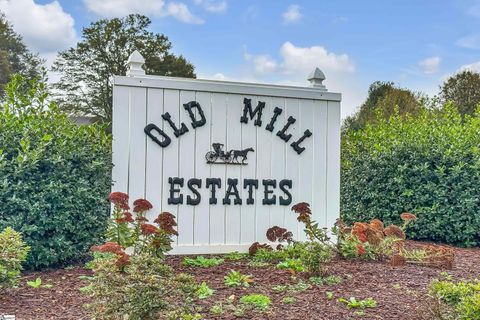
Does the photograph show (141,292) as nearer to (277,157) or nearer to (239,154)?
(239,154)

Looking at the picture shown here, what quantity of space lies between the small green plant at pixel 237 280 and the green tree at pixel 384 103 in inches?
603

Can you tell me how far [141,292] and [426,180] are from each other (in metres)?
5.60

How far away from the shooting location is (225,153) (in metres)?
5.33

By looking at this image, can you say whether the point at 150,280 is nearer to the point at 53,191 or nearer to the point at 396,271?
the point at 53,191

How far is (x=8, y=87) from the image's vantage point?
15.2 feet

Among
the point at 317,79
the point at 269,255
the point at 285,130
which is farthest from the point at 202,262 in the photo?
the point at 317,79

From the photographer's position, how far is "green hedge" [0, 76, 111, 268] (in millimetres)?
4238

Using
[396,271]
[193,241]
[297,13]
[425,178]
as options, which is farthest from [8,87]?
[425,178]

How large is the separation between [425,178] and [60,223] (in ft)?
17.0

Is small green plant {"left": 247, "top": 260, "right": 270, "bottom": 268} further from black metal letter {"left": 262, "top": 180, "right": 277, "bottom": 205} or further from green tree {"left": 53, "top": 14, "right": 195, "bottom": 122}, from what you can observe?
green tree {"left": 53, "top": 14, "right": 195, "bottom": 122}

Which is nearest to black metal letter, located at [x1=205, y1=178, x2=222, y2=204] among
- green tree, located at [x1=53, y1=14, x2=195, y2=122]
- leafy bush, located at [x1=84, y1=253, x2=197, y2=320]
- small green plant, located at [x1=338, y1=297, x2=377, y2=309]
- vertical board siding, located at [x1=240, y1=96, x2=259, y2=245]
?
vertical board siding, located at [x1=240, y1=96, x2=259, y2=245]

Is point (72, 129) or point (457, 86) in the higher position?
point (457, 86)

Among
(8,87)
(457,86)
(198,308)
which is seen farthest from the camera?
(457,86)

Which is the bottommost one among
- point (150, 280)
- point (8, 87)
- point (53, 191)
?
point (150, 280)
